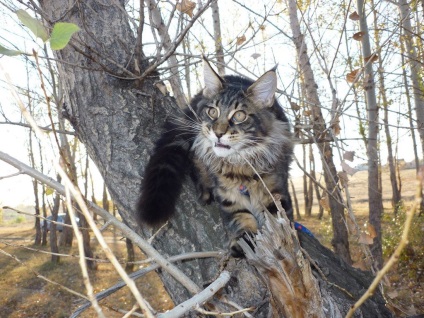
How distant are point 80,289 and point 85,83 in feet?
35.9

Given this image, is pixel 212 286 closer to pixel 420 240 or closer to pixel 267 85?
pixel 267 85

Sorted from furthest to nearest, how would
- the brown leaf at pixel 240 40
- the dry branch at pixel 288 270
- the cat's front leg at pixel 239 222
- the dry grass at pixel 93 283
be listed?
the dry grass at pixel 93 283
the brown leaf at pixel 240 40
the cat's front leg at pixel 239 222
the dry branch at pixel 288 270

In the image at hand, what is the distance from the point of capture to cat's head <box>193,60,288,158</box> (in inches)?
105

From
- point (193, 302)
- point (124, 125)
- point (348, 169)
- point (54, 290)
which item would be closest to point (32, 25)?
point (193, 302)

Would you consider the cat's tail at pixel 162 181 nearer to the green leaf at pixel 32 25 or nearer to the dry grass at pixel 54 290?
the green leaf at pixel 32 25

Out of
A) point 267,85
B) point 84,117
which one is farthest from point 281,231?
point 84,117

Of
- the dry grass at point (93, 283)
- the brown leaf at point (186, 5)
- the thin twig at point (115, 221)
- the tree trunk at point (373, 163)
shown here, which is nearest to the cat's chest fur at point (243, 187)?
the thin twig at point (115, 221)

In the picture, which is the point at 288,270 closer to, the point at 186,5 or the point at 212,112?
the point at 212,112

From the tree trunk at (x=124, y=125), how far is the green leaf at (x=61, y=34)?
142cm

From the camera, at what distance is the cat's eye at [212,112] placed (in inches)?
111

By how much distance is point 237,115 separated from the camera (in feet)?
9.17

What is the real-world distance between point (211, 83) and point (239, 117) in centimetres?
38

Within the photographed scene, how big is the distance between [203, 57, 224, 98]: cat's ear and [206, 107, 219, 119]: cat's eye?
159 millimetres

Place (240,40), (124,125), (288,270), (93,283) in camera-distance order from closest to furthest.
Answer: (288,270) < (124,125) < (240,40) < (93,283)
